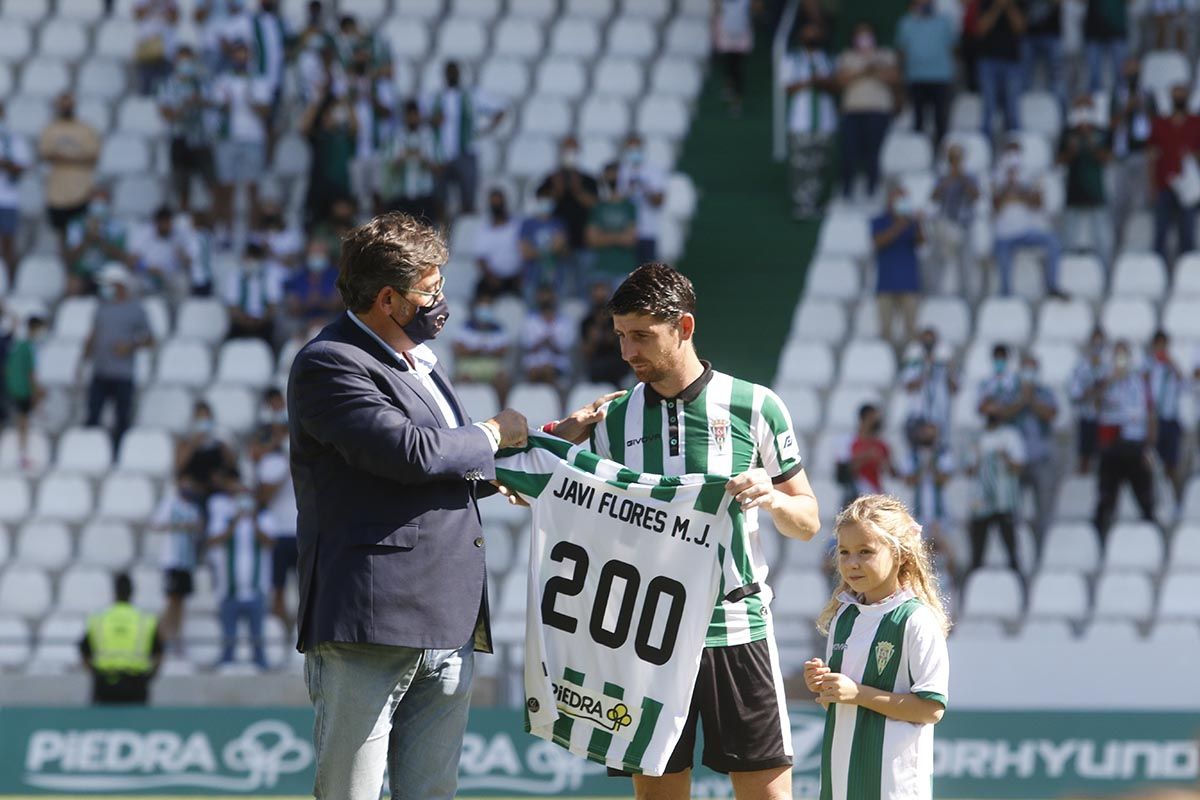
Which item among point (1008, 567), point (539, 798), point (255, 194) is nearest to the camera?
point (539, 798)

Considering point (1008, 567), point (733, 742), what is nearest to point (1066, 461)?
point (1008, 567)

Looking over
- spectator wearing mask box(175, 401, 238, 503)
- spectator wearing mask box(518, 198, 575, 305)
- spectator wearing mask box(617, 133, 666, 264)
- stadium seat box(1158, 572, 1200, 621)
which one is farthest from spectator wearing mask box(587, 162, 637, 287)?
stadium seat box(1158, 572, 1200, 621)

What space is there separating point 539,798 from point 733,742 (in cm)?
587

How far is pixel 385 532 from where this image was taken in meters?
4.71

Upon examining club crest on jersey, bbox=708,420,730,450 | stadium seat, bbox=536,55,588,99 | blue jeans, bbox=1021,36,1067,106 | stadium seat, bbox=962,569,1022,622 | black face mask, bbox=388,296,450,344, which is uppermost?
blue jeans, bbox=1021,36,1067,106

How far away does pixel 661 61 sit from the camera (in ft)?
60.0

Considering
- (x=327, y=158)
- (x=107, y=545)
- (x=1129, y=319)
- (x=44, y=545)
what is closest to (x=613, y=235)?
(x=327, y=158)

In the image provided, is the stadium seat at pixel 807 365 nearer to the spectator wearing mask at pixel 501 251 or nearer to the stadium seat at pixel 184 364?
the spectator wearing mask at pixel 501 251

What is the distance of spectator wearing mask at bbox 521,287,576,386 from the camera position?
1466 centimetres

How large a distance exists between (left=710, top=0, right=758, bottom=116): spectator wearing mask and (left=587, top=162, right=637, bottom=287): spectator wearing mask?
10.8 ft

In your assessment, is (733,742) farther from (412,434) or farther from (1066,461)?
(1066,461)

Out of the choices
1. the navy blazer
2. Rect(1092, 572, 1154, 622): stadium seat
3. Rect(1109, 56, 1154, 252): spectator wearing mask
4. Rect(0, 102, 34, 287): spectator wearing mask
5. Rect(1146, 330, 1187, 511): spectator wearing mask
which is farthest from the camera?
Rect(0, 102, 34, 287): spectator wearing mask

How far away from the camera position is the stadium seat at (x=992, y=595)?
13242mm

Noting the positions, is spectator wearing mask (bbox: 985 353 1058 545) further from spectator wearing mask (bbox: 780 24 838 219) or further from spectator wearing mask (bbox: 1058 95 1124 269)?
spectator wearing mask (bbox: 780 24 838 219)
